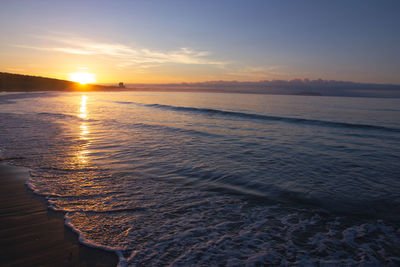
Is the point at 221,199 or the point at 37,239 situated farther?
the point at 221,199

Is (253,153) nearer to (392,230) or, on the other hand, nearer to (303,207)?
(303,207)

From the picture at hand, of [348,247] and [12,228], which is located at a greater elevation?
[12,228]

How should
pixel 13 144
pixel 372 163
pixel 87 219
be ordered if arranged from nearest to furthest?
1. pixel 87 219
2. pixel 372 163
3. pixel 13 144

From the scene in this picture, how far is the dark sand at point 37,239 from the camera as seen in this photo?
3.12 meters

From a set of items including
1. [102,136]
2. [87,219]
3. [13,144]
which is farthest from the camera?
[102,136]

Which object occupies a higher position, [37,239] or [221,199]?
[37,239]

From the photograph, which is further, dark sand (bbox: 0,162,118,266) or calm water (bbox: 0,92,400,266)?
calm water (bbox: 0,92,400,266)

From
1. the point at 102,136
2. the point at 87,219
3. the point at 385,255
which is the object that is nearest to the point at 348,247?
the point at 385,255

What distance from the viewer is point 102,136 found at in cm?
1240

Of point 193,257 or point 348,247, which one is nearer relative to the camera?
point 193,257

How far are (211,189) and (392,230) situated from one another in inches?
149

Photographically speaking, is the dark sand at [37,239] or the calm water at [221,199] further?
the calm water at [221,199]

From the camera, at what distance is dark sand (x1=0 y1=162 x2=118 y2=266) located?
3.12m

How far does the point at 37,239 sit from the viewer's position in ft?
11.6
